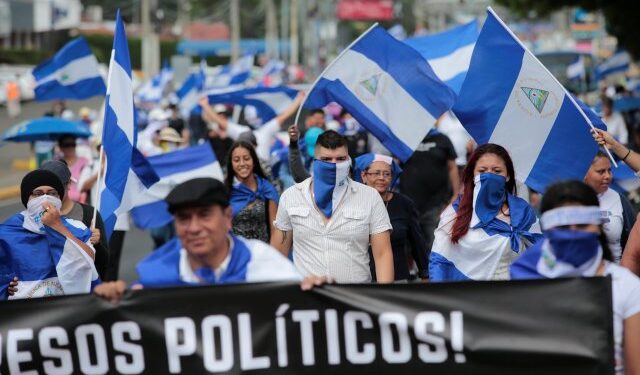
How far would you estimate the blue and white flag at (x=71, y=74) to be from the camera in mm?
15328

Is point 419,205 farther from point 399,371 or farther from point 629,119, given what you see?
point 629,119

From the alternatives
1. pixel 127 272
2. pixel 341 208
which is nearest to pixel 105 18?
pixel 127 272

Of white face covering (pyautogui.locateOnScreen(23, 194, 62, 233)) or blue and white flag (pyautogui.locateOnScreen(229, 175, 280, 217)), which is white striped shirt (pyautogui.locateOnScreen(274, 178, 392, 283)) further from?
blue and white flag (pyautogui.locateOnScreen(229, 175, 280, 217))

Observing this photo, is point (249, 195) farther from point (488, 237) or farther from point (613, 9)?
point (613, 9)

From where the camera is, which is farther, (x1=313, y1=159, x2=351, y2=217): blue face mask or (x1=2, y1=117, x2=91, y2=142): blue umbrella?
(x1=2, y1=117, x2=91, y2=142): blue umbrella

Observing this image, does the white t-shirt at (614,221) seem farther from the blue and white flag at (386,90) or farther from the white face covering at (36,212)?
the white face covering at (36,212)

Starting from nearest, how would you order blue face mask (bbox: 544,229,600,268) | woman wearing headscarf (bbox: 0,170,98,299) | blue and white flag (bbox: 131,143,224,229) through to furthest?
blue face mask (bbox: 544,229,600,268) < woman wearing headscarf (bbox: 0,170,98,299) < blue and white flag (bbox: 131,143,224,229)

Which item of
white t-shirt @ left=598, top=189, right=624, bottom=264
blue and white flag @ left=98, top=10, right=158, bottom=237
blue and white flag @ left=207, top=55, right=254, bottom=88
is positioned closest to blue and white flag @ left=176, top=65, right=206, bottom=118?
blue and white flag @ left=207, top=55, right=254, bottom=88

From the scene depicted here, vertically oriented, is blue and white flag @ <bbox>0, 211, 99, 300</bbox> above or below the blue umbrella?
below

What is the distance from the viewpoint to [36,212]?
716cm

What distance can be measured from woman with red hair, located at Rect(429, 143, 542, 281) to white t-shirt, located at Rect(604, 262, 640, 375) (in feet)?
6.68

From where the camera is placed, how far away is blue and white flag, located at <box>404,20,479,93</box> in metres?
12.5

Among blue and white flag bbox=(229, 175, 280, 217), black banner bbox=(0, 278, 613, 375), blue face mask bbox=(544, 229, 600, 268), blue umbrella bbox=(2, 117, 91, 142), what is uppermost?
blue umbrella bbox=(2, 117, 91, 142)

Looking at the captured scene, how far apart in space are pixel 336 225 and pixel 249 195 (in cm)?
234
